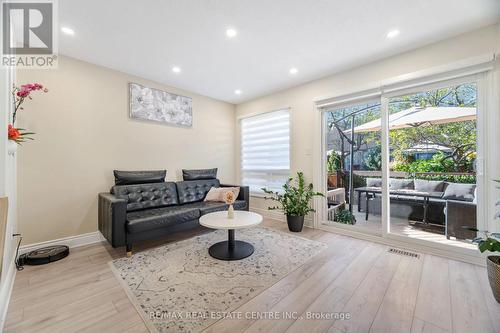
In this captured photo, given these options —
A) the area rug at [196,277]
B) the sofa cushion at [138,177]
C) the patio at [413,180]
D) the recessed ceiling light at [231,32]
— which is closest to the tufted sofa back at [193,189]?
the sofa cushion at [138,177]

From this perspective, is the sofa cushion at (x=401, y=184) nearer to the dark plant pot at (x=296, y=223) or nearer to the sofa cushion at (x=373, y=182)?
the sofa cushion at (x=373, y=182)

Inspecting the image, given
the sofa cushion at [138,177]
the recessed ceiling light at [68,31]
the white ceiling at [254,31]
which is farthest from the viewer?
the sofa cushion at [138,177]

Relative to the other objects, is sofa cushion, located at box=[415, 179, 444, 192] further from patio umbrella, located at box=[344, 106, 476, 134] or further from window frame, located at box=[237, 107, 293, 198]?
window frame, located at box=[237, 107, 293, 198]

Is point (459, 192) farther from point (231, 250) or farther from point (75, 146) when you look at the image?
point (75, 146)

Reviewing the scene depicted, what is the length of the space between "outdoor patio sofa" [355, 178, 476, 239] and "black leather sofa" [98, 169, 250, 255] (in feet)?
7.65

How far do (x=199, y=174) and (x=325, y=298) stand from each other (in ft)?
9.80

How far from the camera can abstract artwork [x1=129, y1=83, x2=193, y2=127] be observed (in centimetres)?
339

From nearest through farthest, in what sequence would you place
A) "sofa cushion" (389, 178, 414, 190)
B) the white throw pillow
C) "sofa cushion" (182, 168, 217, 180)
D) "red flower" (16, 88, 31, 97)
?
"red flower" (16, 88, 31, 97) < "sofa cushion" (389, 178, 414, 190) < the white throw pillow < "sofa cushion" (182, 168, 217, 180)

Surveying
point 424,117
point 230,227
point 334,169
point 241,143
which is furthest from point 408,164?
point 241,143

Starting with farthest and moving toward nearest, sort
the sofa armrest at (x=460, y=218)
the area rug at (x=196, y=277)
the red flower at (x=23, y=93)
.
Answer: the sofa armrest at (x=460, y=218) → the red flower at (x=23, y=93) → the area rug at (x=196, y=277)

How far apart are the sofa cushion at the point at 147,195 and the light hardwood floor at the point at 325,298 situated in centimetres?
79

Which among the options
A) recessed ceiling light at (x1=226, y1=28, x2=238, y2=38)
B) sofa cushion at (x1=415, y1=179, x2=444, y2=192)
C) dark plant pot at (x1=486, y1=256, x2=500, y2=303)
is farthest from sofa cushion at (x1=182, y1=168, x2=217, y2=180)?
dark plant pot at (x1=486, y1=256, x2=500, y2=303)

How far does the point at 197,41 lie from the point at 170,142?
1929 mm

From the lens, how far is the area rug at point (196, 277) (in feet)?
5.00
